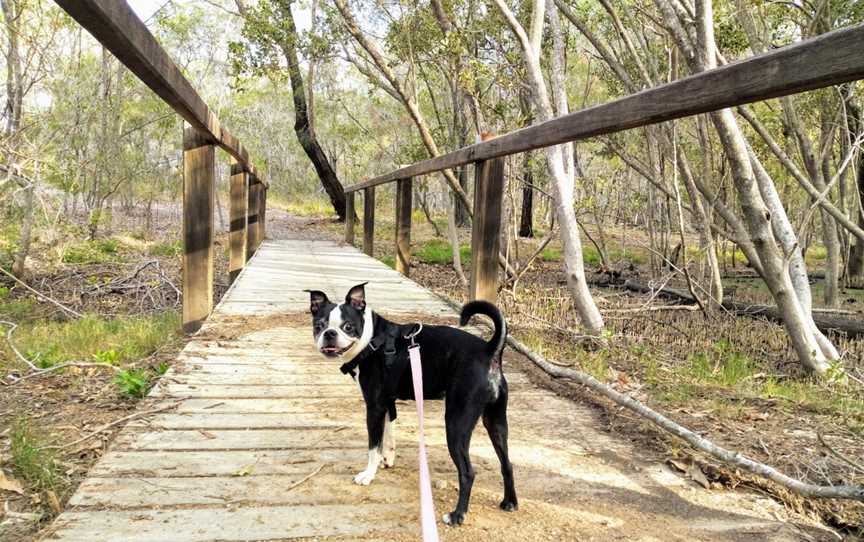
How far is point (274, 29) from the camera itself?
37.3ft

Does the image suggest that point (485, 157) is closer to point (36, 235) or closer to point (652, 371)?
point (652, 371)

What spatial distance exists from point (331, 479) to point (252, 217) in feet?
30.1

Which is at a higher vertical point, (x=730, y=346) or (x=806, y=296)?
(x=806, y=296)

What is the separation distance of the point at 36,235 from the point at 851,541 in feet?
41.1

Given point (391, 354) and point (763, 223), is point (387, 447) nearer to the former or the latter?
point (391, 354)

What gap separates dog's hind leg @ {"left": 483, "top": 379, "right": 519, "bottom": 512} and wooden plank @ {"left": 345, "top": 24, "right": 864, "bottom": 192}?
4.29 ft

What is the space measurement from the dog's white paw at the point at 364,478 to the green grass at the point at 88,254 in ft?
32.4

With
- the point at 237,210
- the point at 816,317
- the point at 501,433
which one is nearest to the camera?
the point at 501,433

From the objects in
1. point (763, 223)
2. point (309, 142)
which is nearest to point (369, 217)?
point (763, 223)

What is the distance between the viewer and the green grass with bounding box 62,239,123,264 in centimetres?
1070

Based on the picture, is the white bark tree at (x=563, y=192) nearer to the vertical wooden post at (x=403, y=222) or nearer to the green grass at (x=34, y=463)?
the vertical wooden post at (x=403, y=222)

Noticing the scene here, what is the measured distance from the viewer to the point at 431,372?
2.15 meters

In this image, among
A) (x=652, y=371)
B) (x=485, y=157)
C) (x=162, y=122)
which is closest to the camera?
(x=652, y=371)

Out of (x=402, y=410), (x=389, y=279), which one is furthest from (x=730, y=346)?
(x=402, y=410)
